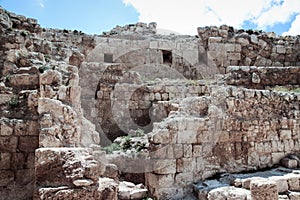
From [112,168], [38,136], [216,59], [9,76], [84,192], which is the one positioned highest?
[216,59]

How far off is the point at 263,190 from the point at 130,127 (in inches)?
232

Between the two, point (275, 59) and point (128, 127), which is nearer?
point (128, 127)

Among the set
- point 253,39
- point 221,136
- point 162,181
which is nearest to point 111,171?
point 162,181

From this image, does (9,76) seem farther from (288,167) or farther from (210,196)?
(288,167)

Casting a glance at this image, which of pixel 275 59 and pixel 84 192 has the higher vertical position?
pixel 275 59

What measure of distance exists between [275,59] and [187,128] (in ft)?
34.2

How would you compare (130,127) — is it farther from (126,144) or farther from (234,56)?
(234,56)

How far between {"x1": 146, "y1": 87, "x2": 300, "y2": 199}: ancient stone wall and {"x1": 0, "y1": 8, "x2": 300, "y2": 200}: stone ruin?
0.03 m

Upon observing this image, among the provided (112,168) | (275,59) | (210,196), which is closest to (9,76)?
(112,168)

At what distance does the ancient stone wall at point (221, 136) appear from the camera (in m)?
6.69

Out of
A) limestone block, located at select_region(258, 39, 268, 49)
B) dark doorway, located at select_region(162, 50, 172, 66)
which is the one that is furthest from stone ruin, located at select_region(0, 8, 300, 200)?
limestone block, located at select_region(258, 39, 268, 49)

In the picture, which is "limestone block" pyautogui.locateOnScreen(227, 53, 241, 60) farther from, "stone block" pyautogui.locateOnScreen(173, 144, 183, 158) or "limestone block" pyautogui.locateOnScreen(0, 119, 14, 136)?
"limestone block" pyautogui.locateOnScreen(0, 119, 14, 136)

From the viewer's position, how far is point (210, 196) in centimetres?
582

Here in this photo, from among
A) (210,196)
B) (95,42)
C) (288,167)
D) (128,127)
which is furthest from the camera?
(95,42)
